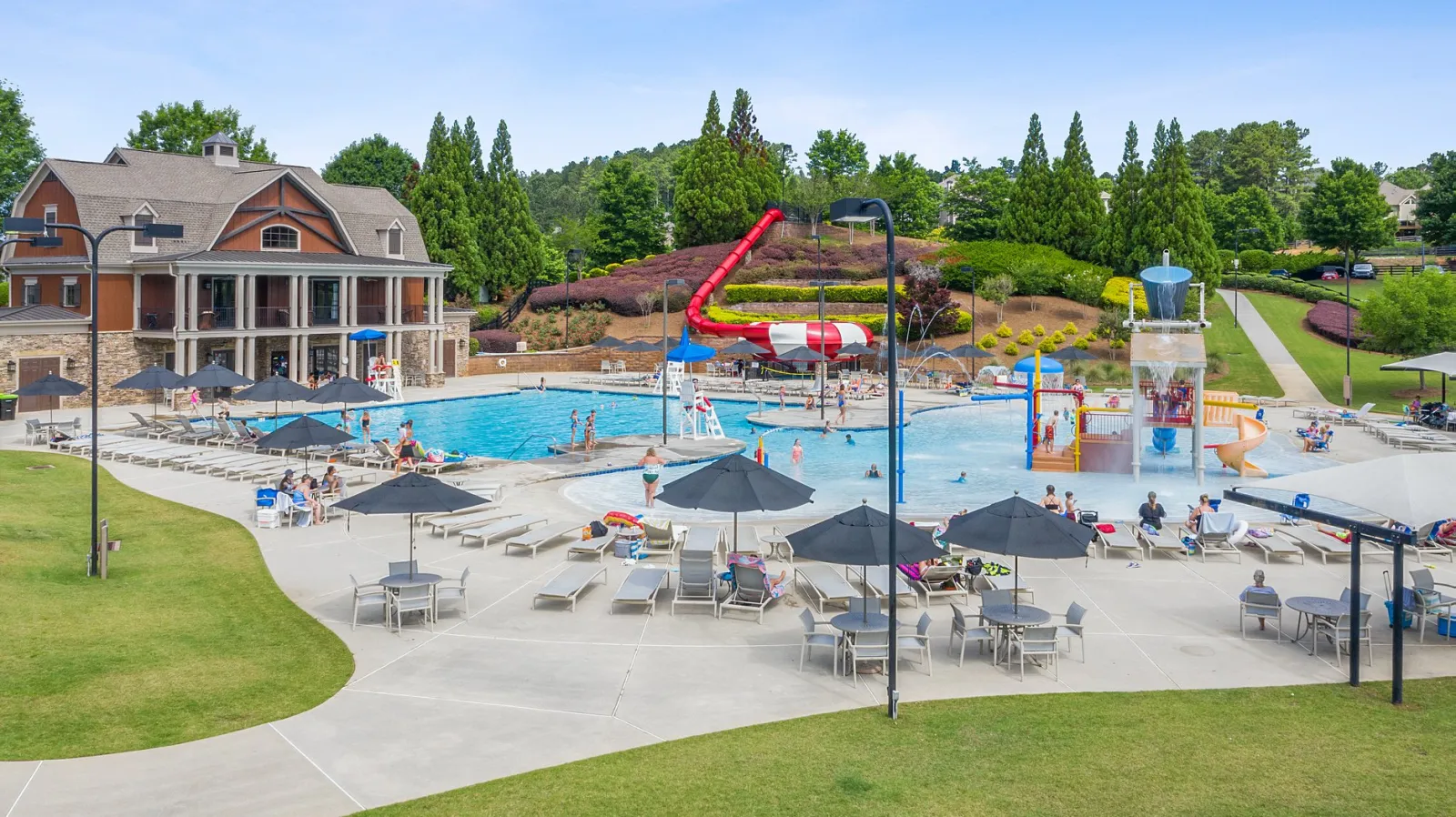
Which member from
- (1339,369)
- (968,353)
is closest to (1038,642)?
(968,353)

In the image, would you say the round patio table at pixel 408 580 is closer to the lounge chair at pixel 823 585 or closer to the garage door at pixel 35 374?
the lounge chair at pixel 823 585

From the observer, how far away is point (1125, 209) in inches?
2763

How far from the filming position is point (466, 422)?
139 ft

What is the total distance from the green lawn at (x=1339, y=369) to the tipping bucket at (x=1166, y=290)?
855 inches

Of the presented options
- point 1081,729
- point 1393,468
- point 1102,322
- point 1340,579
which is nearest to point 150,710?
point 1081,729

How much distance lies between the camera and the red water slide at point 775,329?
2120 inches

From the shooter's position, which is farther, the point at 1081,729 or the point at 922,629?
the point at 922,629

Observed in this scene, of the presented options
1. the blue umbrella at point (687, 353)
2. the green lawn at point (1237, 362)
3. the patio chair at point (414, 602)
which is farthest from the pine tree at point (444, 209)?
the patio chair at point (414, 602)

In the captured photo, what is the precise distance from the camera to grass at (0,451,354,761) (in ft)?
36.9

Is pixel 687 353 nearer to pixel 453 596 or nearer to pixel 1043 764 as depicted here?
pixel 453 596

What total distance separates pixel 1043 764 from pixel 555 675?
5874 mm

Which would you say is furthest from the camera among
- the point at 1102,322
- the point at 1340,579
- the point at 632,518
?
the point at 1102,322

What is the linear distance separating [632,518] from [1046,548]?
29.7 feet

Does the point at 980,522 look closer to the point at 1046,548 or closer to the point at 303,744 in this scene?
the point at 1046,548
